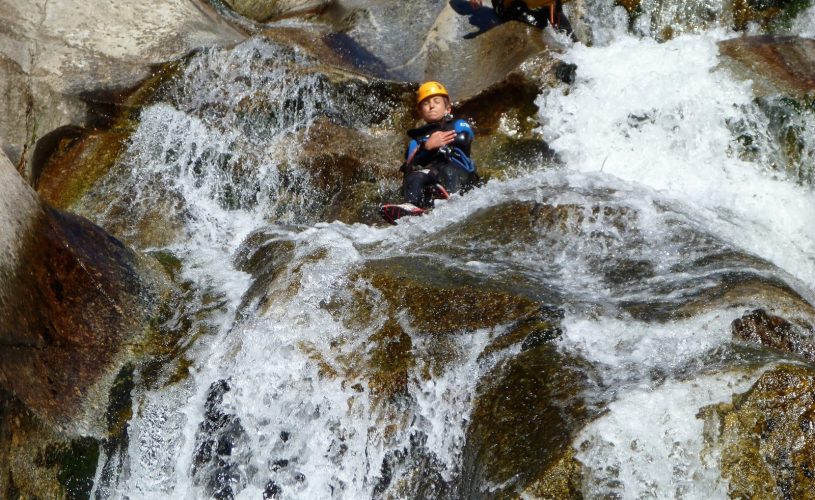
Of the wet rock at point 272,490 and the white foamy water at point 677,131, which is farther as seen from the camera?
the white foamy water at point 677,131

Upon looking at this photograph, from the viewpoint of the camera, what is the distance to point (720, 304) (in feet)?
13.7

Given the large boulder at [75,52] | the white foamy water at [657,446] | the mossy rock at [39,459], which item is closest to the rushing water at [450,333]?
the white foamy water at [657,446]

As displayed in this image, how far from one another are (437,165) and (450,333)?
11.3 ft

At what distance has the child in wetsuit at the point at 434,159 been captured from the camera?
7.43 meters

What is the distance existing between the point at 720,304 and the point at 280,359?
7.65ft

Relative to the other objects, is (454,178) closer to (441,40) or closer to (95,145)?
(441,40)

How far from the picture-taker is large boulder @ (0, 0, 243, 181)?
8484mm

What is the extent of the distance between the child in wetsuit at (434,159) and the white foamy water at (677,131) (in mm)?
1177

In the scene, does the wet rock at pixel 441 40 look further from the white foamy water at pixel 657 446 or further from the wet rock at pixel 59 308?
the white foamy water at pixel 657 446

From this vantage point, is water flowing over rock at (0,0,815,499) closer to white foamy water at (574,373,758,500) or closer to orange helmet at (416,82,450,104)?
white foamy water at (574,373,758,500)

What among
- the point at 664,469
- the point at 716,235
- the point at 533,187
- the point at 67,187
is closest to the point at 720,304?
the point at 664,469

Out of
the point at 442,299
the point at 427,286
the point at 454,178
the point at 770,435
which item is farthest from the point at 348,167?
the point at 770,435

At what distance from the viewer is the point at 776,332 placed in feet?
13.2

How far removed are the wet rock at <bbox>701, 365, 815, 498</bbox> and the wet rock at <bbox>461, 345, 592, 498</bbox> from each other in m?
0.55
